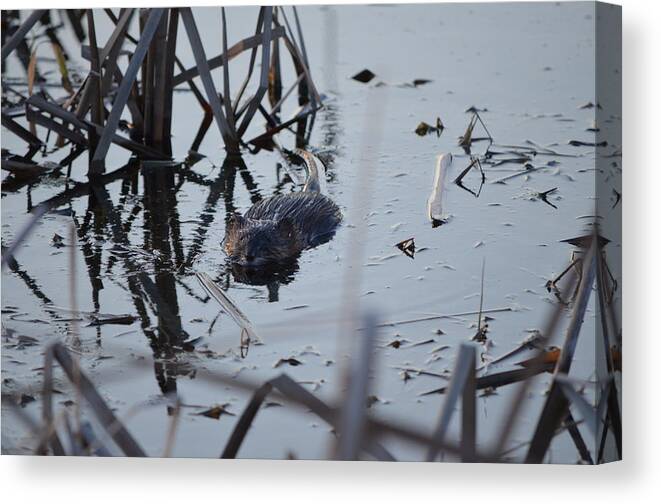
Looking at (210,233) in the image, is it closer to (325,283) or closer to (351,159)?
(325,283)

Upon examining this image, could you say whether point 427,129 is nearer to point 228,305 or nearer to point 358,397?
point 228,305

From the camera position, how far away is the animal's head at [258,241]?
18.3ft

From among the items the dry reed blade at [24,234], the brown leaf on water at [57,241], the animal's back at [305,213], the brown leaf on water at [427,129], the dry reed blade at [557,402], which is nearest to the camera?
the dry reed blade at [24,234]

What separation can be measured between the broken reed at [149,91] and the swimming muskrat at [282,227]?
62 centimetres

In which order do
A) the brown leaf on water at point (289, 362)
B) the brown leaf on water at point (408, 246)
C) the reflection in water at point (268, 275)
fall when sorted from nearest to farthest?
the brown leaf on water at point (289, 362) → the reflection in water at point (268, 275) → the brown leaf on water at point (408, 246)

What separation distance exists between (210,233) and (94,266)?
711 mm

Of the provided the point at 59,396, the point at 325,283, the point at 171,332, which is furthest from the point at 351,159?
the point at 59,396

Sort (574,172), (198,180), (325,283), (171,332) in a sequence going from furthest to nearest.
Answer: (198,180)
(574,172)
(325,283)
(171,332)

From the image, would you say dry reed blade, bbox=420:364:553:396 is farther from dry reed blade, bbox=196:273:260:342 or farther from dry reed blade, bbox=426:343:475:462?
dry reed blade, bbox=196:273:260:342

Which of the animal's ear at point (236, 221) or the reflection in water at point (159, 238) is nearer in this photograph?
the reflection in water at point (159, 238)

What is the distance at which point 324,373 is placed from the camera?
14.5 feet

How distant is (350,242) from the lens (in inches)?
228

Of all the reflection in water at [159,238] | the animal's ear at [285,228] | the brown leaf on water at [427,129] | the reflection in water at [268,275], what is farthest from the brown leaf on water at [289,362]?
the brown leaf on water at [427,129]

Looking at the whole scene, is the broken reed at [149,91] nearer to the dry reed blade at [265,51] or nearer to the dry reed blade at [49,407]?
the dry reed blade at [265,51]
